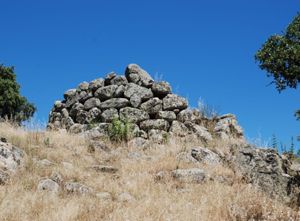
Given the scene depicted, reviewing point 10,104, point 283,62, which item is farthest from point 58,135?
point 10,104

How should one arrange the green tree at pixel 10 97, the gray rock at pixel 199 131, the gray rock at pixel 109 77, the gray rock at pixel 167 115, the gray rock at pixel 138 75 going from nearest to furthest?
the gray rock at pixel 199 131
the gray rock at pixel 167 115
the gray rock at pixel 138 75
the gray rock at pixel 109 77
the green tree at pixel 10 97

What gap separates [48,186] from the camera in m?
9.40

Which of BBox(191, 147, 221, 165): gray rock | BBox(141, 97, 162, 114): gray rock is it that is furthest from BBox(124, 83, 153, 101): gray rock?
BBox(191, 147, 221, 165): gray rock

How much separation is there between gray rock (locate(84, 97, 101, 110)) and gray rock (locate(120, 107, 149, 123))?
1.24 m

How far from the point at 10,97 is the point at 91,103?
61.2 feet

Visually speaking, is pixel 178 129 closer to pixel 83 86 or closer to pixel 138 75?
pixel 138 75

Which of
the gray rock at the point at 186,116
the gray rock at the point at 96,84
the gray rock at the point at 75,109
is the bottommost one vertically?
the gray rock at the point at 186,116

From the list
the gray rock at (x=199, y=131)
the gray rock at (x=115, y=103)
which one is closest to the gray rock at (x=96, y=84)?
the gray rock at (x=115, y=103)

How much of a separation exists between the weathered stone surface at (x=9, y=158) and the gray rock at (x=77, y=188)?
1483mm

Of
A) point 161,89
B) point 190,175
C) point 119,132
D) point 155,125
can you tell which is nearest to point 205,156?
point 190,175

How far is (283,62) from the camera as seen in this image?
13.4 meters

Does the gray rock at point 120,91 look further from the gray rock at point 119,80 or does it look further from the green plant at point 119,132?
the green plant at point 119,132

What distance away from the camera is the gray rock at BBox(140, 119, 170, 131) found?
54.4 feet

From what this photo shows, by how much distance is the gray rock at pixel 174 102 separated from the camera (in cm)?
1719
